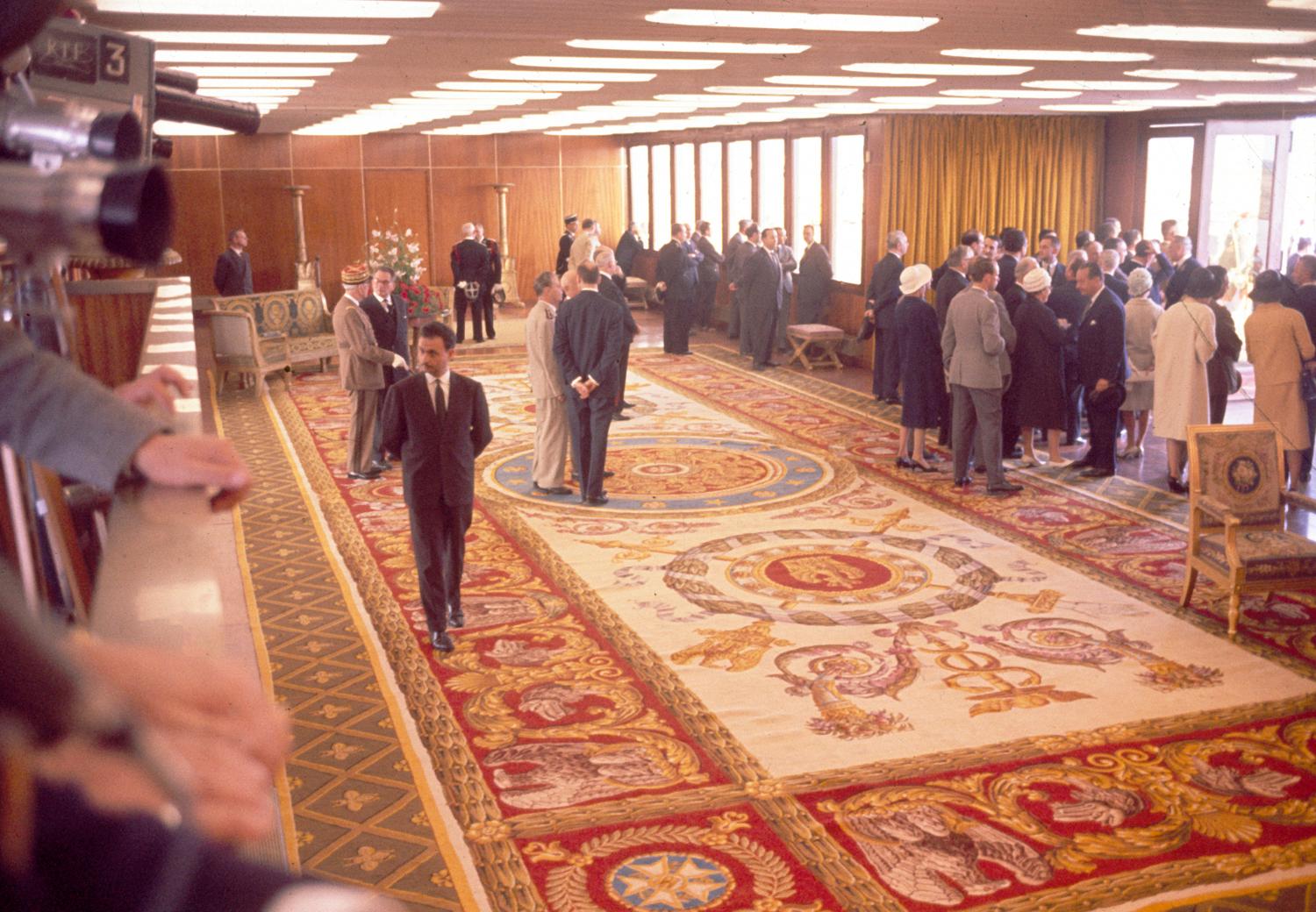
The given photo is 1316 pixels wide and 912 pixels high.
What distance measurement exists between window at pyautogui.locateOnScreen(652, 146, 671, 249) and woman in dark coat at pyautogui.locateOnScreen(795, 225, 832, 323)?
7.34 meters

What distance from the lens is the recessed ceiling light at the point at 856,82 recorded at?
9.05 m

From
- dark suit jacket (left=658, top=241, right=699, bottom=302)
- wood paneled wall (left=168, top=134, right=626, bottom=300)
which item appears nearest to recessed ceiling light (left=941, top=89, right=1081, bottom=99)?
dark suit jacket (left=658, top=241, right=699, bottom=302)

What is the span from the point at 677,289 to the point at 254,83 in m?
7.12

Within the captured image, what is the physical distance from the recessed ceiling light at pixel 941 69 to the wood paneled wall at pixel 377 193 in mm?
15192

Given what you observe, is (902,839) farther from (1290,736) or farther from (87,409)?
(87,409)

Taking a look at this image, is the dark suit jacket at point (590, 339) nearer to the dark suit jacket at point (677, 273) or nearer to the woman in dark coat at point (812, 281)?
the dark suit jacket at point (677, 273)

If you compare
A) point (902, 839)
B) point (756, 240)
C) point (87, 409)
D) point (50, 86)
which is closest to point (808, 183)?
point (756, 240)

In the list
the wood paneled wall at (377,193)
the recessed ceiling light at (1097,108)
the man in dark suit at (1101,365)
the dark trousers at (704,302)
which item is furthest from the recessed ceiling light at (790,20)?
the wood paneled wall at (377,193)

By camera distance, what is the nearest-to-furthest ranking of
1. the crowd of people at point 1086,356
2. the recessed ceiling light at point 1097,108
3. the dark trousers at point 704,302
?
the crowd of people at point 1086,356, the recessed ceiling light at point 1097,108, the dark trousers at point 704,302

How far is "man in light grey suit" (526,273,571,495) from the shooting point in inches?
334

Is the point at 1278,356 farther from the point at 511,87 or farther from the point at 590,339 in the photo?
the point at 511,87

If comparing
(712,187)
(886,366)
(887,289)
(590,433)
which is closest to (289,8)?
(590,433)

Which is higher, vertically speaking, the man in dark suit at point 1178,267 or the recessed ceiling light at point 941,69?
the recessed ceiling light at point 941,69

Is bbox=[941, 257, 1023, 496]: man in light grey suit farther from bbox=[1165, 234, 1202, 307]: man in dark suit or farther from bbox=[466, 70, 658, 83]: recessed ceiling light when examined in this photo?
bbox=[466, 70, 658, 83]: recessed ceiling light
